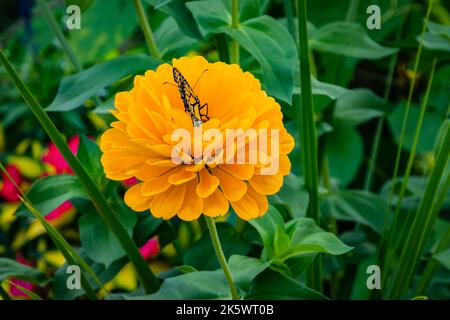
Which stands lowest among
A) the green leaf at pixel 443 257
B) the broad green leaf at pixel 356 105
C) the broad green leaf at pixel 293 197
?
the green leaf at pixel 443 257

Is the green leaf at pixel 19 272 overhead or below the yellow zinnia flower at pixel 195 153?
below

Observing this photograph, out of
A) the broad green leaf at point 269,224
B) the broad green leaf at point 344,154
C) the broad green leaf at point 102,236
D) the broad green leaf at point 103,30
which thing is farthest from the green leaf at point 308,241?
the broad green leaf at point 103,30

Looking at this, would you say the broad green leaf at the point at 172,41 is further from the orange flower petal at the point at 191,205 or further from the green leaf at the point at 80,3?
the orange flower petal at the point at 191,205

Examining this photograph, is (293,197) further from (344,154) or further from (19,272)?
(344,154)

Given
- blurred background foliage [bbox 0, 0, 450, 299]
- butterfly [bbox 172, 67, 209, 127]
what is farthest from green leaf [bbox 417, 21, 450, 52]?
butterfly [bbox 172, 67, 209, 127]

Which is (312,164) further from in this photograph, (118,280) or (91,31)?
(91,31)

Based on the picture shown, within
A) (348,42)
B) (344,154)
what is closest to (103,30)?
(344,154)

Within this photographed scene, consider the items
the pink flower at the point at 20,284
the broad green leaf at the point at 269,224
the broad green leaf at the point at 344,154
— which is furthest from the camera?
the broad green leaf at the point at 344,154
